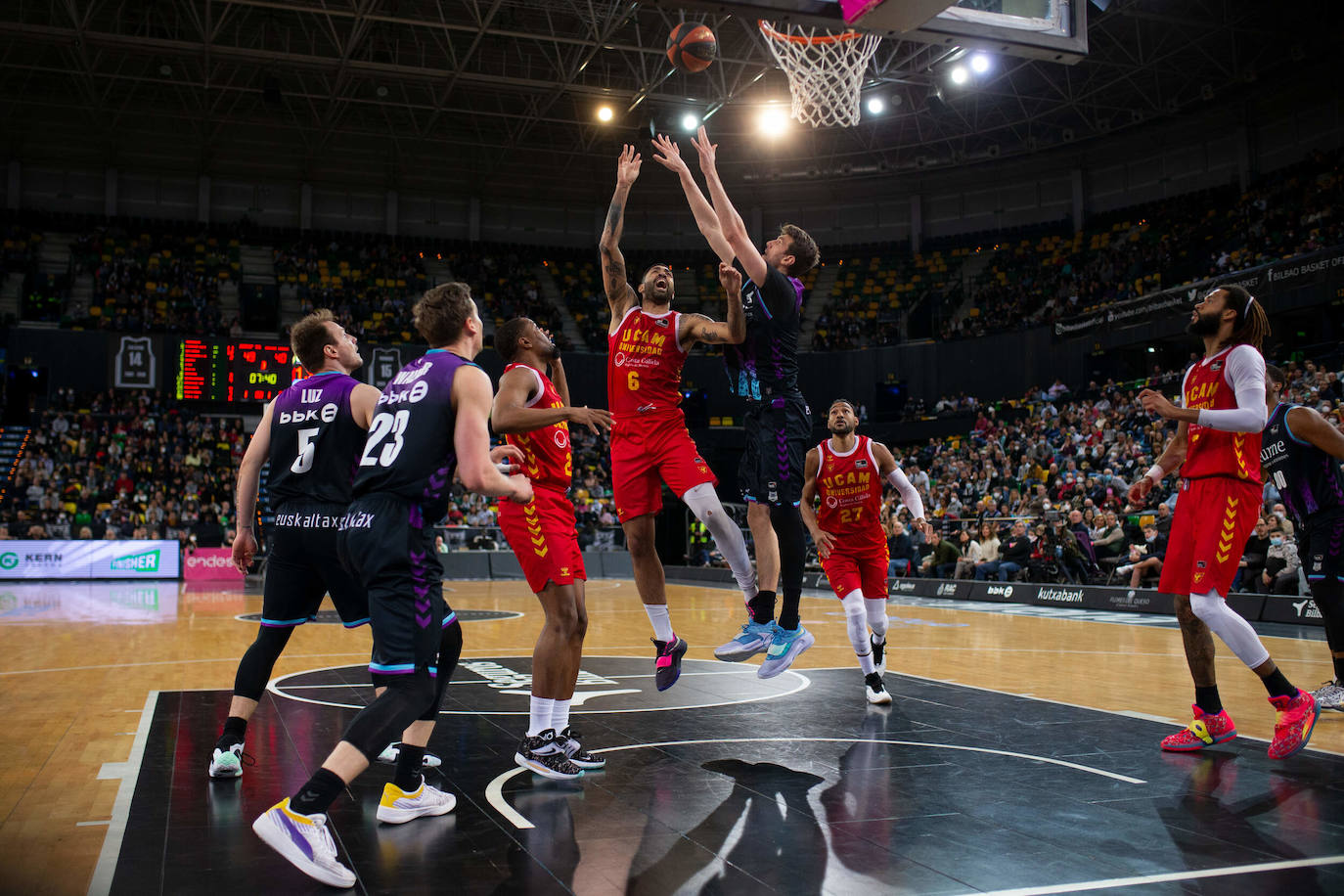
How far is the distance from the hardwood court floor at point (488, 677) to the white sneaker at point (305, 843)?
5.2 inches

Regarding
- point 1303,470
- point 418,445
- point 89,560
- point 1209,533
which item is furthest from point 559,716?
point 89,560

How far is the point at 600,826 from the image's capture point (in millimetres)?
4203

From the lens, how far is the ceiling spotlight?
2930 cm

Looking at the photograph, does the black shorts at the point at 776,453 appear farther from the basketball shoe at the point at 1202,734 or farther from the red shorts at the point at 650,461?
the basketball shoe at the point at 1202,734

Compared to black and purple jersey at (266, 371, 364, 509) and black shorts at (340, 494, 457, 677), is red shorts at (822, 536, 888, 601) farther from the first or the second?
black shorts at (340, 494, 457, 677)

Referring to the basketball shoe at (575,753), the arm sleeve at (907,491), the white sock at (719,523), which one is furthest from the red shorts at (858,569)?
the basketball shoe at (575,753)

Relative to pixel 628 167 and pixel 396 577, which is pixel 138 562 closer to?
pixel 628 167

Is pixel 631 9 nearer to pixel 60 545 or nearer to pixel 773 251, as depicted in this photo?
pixel 60 545

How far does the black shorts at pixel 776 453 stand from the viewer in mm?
5984

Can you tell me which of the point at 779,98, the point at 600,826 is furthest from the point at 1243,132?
the point at 600,826

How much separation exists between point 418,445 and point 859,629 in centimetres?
427

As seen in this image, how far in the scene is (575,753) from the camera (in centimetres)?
521

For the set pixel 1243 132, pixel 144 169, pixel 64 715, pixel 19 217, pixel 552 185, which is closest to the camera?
pixel 64 715

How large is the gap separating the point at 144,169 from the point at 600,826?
3611 centimetres
